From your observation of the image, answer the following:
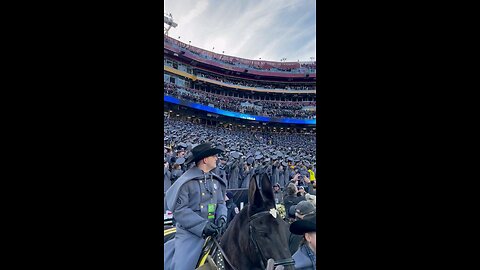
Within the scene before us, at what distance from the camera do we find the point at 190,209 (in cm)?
217

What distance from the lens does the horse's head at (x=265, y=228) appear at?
1976 millimetres

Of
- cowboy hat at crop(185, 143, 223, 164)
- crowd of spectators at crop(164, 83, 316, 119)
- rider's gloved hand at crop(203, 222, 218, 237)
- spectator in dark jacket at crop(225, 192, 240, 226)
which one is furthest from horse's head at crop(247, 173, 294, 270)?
crowd of spectators at crop(164, 83, 316, 119)

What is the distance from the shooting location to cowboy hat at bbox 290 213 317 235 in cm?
213

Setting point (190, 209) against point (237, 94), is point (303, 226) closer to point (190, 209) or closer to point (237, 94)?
point (190, 209)

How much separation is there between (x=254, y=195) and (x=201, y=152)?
55 cm

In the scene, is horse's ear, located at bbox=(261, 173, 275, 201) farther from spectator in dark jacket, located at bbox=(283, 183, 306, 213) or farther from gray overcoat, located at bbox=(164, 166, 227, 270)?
gray overcoat, located at bbox=(164, 166, 227, 270)

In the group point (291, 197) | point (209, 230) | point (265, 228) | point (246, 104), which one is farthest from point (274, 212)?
point (246, 104)

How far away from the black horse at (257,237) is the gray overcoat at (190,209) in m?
0.21

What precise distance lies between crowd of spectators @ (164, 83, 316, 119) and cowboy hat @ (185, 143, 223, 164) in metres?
0.98
